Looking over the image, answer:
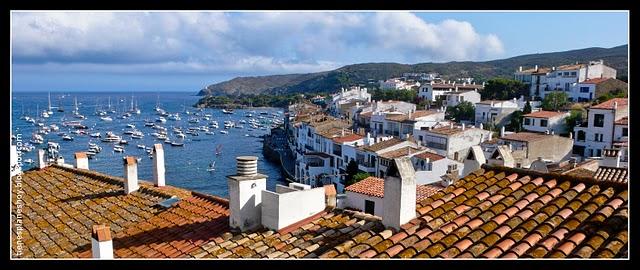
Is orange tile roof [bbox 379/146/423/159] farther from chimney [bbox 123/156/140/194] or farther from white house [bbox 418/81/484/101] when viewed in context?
white house [bbox 418/81/484/101]

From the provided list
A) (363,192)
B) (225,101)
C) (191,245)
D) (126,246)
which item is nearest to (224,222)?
(191,245)

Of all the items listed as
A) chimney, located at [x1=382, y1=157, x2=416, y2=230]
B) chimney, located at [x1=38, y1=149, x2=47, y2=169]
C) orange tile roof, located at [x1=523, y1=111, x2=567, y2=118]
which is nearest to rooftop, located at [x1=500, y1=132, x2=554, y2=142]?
orange tile roof, located at [x1=523, y1=111, x2=567, y2=118]

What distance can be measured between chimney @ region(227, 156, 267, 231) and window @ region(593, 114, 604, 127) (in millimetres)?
39715

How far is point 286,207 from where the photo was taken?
20.9ft

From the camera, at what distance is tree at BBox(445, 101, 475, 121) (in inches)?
2368

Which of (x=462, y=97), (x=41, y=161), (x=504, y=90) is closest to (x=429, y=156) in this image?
(x=41, y=161)

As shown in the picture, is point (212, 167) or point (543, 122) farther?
point (212, 167)

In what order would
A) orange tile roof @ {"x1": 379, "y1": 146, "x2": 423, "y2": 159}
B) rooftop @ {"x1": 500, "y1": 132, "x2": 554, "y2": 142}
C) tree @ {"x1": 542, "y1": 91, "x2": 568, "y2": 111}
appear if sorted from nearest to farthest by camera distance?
orange tile roof @ {"x1": 379, "y1": 146, "x2": 423, "y2": 159}
rooftop @ {"x1": 500, "y1": 132, "x2": 554, "y2": 142}
tree @ {"x1": 542, "y1": 91, "x2": 568, "y2": 111}

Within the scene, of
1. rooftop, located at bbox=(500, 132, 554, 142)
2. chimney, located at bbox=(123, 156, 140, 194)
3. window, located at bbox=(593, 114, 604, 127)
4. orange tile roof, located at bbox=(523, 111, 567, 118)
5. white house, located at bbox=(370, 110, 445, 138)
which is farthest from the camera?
white house, located at bbox=(370, 110, 445, 138)

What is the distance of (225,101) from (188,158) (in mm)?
113200

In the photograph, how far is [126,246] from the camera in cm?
723

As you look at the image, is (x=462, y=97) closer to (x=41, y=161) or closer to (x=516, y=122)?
(x=516, y=122)

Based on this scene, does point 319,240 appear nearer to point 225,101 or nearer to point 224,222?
point 224,222

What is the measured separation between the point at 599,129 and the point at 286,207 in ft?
131
